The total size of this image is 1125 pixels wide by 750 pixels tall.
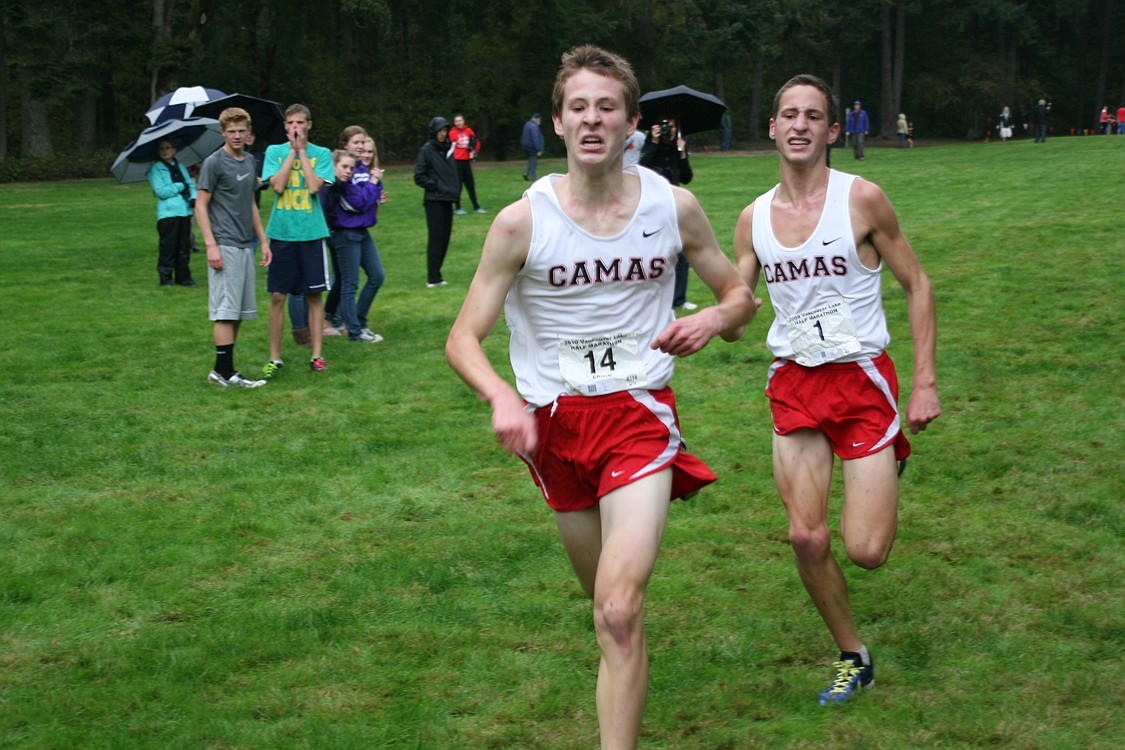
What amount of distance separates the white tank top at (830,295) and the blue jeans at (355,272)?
7.52m

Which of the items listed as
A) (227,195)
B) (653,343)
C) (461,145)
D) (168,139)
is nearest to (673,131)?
(227,195)

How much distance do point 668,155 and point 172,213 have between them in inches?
293

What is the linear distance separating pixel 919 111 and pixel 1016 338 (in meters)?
65.1

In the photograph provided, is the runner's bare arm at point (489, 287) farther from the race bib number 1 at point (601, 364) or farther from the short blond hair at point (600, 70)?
the short blond hair at point (600, 70)

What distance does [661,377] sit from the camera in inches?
160

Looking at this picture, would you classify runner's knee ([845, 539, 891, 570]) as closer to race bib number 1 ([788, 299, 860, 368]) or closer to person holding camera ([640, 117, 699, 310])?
race bib number 1 ([788, 299, 860, 368])

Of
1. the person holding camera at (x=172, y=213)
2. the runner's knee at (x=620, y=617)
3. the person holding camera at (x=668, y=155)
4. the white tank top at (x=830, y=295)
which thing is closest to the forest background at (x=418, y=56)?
the person holding camera at (x=172, y=213)

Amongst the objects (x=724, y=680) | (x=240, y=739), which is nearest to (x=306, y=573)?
(x=240, y=739)

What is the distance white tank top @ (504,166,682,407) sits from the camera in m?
3.99

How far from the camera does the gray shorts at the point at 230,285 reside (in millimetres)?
10367

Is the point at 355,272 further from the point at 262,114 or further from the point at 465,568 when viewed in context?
the point at 465,568

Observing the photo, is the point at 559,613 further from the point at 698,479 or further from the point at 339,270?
the point at 339,270

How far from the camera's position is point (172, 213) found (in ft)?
54.7

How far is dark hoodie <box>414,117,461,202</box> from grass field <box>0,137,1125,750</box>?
3339 mm
